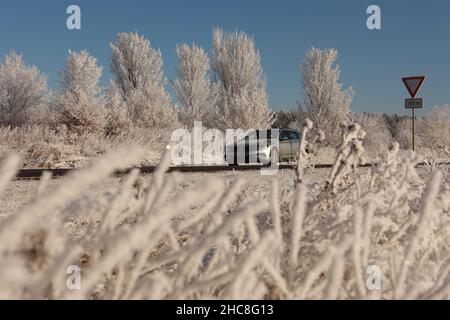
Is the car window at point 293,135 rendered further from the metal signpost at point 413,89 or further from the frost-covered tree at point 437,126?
the frost-covered tree at point 437,126

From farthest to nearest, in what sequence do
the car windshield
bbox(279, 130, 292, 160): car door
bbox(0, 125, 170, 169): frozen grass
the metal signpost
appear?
bbox(279, 130, 292, 160): car door, the car windshield, the metal signpost, bbox(0, 125, 170, 169): frozen grass

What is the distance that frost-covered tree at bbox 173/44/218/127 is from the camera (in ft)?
99.7

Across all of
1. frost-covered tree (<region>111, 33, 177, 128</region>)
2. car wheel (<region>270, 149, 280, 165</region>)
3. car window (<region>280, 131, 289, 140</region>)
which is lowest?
car wheel (<region>270, 149, 280, 165</region>)

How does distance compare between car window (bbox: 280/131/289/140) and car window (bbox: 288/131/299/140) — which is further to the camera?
car window (bbox: 288/131/299/140)

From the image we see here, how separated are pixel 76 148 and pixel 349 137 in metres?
13.3

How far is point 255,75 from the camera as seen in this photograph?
2833 cm

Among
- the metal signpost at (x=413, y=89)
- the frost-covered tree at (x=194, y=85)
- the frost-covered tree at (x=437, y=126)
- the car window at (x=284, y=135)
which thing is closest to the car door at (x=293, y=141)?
the car window at (x=284, y=135)

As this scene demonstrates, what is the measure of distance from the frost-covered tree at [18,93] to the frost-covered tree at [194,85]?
351 inches

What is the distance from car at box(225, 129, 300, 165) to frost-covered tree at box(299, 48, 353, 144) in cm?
890

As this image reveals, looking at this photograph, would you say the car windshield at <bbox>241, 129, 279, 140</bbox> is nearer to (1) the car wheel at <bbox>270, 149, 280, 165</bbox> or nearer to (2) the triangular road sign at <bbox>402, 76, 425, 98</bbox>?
(1) the car wheel at <bbox>270, 149, 280, 165</bbox>

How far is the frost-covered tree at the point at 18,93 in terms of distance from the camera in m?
24.9

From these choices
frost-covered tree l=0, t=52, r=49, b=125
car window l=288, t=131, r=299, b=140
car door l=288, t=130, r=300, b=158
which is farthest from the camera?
frost-covered tree l=0, t=52, r=49, b=125

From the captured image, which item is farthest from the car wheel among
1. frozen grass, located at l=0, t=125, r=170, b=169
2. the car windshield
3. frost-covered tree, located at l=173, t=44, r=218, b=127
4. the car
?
frost-covered tree, located at l=173, t=44, r=218, b=127

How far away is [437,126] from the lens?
33.8 m
